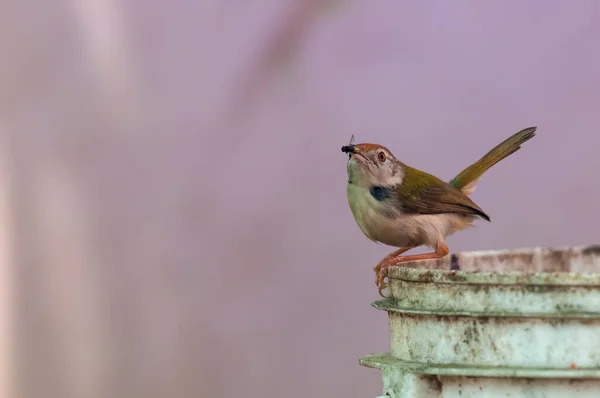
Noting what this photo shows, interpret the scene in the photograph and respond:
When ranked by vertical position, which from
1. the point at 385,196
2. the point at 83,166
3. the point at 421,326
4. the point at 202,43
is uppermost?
the point at 202,43

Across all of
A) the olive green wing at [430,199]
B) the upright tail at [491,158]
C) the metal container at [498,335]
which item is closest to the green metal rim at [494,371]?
the metal container at [498,335]

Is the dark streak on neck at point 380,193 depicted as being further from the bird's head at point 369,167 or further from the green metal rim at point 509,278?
the green metal rim at point 509,278

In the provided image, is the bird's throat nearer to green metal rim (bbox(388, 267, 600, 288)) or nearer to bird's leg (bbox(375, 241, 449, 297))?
bird's leg (bbox(375, 241, 449, 297))

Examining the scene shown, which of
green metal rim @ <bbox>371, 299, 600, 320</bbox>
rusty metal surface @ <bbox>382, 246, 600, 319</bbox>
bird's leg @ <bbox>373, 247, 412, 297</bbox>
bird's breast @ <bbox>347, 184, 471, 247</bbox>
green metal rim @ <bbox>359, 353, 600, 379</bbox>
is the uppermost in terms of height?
bird's breast @ <bbox>347, 184, 471, 247</bbox>

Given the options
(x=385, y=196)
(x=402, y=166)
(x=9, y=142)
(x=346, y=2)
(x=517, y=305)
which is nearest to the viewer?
(x=517, y=305)

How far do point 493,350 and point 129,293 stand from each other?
1.71 m

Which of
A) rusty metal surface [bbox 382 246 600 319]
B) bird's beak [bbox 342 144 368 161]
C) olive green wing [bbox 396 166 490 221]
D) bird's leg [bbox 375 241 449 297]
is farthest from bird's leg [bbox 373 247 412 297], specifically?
rusty metal surface [bbox 382 246 600 319]

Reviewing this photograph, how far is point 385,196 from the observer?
75.0 inches

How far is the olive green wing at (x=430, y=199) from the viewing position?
193cm

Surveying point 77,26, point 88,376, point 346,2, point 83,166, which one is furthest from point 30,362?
point 346,2

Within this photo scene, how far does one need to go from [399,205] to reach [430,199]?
110mm

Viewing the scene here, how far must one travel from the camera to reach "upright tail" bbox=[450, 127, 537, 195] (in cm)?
218

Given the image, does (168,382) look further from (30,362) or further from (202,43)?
(202,43)

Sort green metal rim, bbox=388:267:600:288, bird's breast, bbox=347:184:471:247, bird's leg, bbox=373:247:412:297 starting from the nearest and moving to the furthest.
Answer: green metal rim, bbox=388:267:600:288 → bird's leg, bbox=373:247:412:297 → bird's breast, bbox=347:184:471:247
